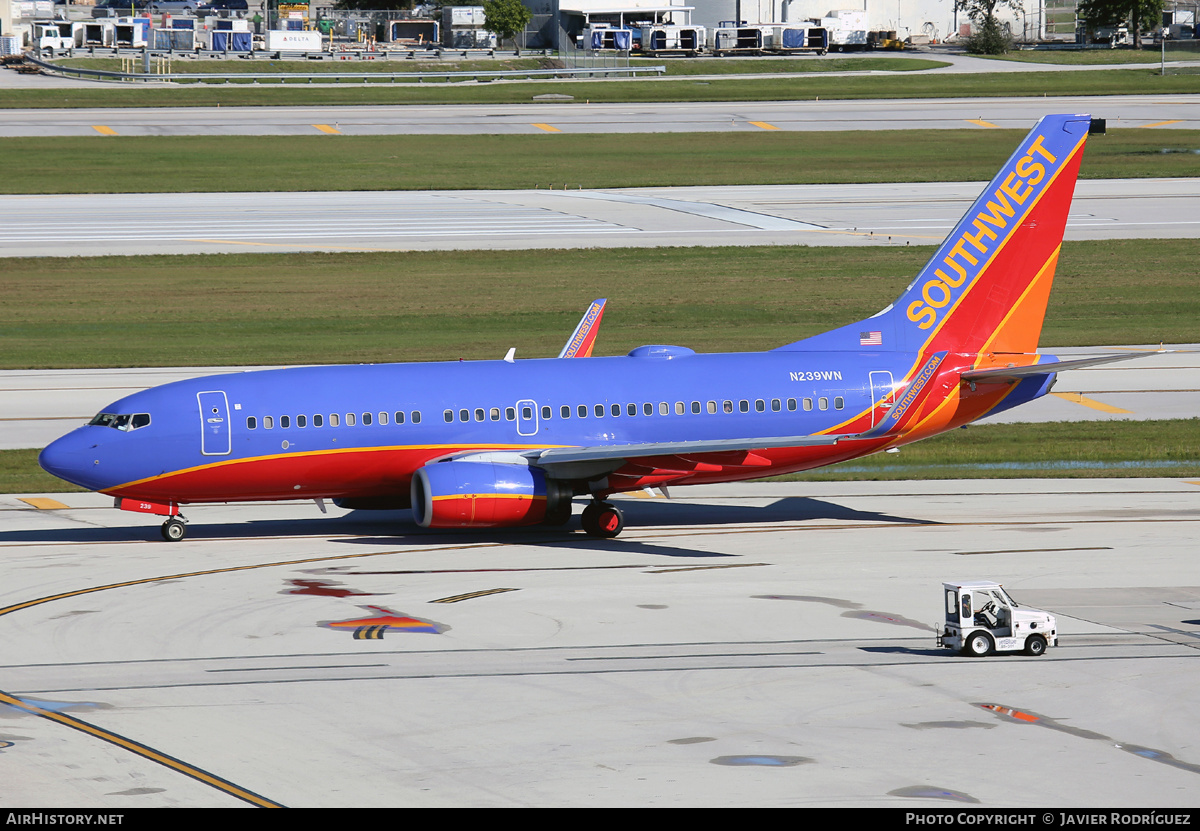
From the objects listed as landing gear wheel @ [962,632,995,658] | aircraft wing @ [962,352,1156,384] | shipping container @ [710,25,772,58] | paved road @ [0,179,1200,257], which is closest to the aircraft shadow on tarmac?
aircraft wing @ [962,352,1156,384]

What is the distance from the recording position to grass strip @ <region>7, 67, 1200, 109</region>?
135m

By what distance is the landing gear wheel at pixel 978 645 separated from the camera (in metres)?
25.8

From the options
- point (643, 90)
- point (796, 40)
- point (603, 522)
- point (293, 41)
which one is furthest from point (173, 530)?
point (293, 41)

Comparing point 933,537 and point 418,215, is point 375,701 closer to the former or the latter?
point 933,537

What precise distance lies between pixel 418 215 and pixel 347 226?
5218 millimetres

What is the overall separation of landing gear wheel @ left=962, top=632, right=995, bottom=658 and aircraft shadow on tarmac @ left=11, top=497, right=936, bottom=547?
9.39 metres

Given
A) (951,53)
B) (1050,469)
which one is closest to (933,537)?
(1050,469)

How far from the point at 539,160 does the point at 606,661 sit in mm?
84456

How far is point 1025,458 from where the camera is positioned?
148ft

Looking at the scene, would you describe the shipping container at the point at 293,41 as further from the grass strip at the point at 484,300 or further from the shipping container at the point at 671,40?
the grass strip at the point at 484,300

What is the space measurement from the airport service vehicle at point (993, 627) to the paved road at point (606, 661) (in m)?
0.32

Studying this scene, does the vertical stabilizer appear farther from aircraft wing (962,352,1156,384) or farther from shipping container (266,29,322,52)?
shipping container (266,29,322,52)

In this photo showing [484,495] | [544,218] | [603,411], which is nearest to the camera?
[484,495]

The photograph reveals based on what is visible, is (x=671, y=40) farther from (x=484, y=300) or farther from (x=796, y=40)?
(x=484, y=300)
